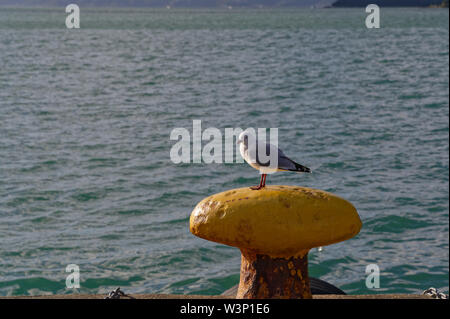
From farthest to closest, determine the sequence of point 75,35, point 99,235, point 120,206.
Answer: point 75,35 < point 120,206 < point 99,235

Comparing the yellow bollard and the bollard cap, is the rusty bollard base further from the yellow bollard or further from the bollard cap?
the bollard cap

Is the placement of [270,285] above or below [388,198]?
above

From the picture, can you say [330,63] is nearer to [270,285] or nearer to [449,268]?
[449,268]

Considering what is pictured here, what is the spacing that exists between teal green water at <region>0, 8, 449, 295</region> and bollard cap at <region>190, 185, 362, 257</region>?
758cm

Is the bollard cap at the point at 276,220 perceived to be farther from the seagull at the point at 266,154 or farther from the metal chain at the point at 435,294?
the metal chain at the point at 435,294

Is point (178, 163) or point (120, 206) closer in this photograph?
point (120, 206)

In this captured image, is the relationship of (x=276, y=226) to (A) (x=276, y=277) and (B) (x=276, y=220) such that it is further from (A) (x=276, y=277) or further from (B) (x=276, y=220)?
(A) (x=276, y=277)

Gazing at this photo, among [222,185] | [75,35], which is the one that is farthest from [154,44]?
[222,185]

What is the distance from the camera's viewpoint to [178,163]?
71.9 feet

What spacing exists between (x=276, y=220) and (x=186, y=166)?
656 inches

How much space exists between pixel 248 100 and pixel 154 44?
4049 centimetres

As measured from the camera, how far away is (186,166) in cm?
2136

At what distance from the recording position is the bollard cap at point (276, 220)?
15.7 ft

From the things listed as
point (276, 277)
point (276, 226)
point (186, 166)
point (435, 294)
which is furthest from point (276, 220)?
point (186, 166)
